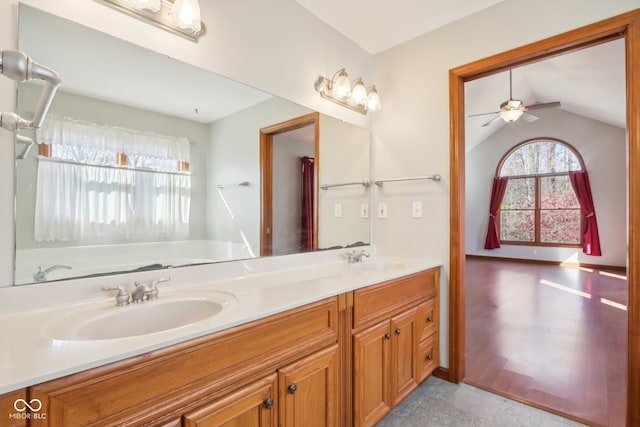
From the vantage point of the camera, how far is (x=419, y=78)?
222 centimetres

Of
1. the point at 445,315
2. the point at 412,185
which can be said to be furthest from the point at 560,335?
the point at 412,185

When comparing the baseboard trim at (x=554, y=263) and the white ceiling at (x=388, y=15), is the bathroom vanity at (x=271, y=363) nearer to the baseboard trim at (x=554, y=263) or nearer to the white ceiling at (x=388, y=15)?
the white ceiling at (x=388, y=15)

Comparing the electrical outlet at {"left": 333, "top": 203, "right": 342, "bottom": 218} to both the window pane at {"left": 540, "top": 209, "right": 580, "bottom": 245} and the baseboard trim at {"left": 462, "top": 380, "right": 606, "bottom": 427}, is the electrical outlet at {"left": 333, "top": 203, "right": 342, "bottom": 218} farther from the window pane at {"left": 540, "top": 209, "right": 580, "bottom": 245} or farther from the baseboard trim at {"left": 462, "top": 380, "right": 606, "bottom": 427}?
the window pane at {"left": 540, "top": 209, "right": 580, "bottom": 245}

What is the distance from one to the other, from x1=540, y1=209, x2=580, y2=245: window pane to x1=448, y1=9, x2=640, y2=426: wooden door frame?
6.42 metres

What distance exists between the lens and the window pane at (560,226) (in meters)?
6.54

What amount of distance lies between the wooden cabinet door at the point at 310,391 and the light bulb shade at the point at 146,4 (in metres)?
1.51

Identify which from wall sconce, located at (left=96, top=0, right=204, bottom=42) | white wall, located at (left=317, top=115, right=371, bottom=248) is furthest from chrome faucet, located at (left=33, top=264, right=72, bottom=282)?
white wall, located at (left=317, top=115, right=371, bottom=248)

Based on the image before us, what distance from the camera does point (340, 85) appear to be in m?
2.05

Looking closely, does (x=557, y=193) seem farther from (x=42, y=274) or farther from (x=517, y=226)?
(x=42, y=274)

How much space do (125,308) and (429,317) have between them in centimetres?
172

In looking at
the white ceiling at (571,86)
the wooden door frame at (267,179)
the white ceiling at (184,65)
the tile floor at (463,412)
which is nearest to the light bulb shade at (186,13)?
the white ceiling at (184,65)

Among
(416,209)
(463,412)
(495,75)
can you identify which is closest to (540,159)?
(495,75)

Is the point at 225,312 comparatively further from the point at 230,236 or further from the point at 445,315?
the point at 445,315

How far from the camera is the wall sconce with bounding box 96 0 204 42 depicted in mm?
1188
